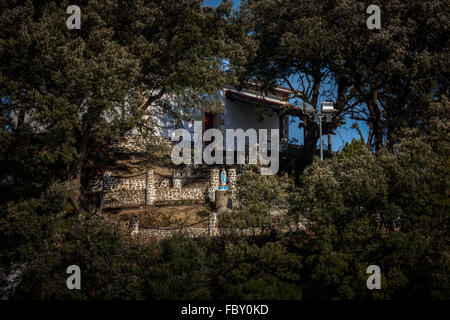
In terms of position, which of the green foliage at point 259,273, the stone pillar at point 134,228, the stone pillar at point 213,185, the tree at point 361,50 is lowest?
the green foliage at point 259,273

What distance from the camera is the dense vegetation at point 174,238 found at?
41.3 ft

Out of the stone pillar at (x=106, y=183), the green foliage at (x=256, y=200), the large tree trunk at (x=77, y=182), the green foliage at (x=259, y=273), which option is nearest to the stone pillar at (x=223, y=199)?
the green foliage at (x=256, y=200)

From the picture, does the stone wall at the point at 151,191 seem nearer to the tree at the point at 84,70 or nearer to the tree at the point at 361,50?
the tree at the point at 84,70

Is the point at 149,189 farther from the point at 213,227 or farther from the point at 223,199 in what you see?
the point at 213,227

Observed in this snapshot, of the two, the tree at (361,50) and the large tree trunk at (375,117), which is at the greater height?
the tree at (361,50)

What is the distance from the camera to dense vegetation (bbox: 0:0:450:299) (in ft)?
41.3

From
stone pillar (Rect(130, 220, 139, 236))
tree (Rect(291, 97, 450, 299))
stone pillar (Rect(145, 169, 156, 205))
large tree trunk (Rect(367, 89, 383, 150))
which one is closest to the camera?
tree (Rect(291, 97, 450, 299))

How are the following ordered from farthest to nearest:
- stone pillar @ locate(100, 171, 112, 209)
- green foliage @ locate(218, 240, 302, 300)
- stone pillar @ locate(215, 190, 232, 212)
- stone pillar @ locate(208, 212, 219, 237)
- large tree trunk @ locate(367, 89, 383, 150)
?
large tree trunk @ locate(367, 89, 383, 150) → stone pillar @ locate(100, 171, 112, 209) → stone pillar @ locate(215, 190, 232, 212) → stone pillar @ locate(208, 212, 219, 237) → green foliage @ locate(218, 240, 302, 300)

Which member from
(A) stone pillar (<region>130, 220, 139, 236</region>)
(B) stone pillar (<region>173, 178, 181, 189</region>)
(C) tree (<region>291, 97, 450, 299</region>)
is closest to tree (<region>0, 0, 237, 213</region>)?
(A) stone pillar (<region>130, 220, 139, 236</region>)

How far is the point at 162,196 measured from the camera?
21.7 meters


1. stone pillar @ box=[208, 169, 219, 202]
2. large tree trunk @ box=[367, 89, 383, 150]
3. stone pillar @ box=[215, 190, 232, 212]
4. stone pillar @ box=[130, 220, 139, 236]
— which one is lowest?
stone pillar @ box=[130, 220, 139, 236]

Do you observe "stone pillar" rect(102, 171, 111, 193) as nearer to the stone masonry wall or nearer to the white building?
the stone masonry wall

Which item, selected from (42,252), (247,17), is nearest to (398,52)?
(247,17)

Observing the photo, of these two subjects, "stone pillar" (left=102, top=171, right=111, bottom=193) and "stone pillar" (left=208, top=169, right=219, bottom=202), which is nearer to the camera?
"stone pillar" (left=208, top=169, right=219, bottom=202)
